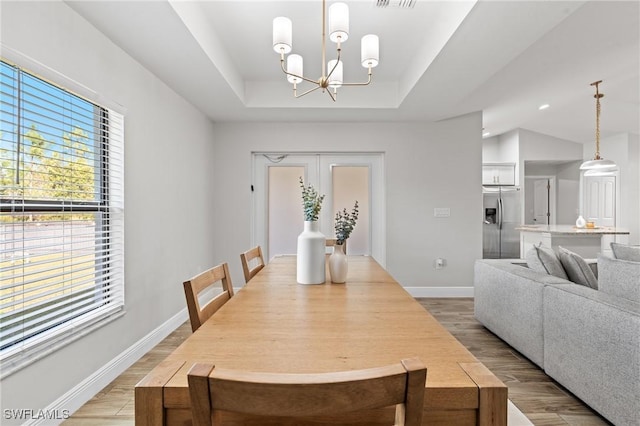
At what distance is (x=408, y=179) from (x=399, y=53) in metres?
1.69

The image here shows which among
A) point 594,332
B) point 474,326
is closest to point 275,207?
point 474,326

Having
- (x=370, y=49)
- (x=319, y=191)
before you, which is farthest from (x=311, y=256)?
(x=319, y=191)

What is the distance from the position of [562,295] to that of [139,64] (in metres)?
3.34

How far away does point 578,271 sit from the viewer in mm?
2395

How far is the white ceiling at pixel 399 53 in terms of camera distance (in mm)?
2027

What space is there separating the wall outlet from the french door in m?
0.72

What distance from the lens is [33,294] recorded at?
166 centimetres

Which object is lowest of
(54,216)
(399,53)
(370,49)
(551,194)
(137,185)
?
(54,216)

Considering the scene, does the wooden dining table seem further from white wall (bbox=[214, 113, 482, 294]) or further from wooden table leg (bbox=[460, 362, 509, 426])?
white wall (bbox=[214, 113, 482, 294])

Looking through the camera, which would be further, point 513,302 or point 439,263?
point 439,263

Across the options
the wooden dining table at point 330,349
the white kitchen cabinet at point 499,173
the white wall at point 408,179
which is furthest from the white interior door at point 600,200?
the wooden dining table at point 330,349

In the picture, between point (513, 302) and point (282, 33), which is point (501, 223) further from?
point (282, 33)

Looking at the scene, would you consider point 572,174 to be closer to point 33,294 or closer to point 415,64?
point 415,64

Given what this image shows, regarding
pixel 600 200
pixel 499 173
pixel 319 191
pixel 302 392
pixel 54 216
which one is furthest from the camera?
pixel 499 173
